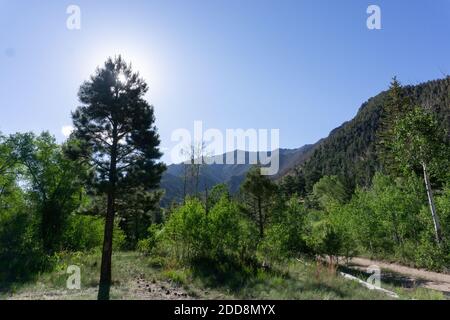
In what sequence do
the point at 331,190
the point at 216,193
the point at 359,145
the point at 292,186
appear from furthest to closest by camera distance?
the point at 359,145 → the point at 292,186 → the point at 331,190 → the point at 216,193

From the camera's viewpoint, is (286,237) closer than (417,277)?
Yes

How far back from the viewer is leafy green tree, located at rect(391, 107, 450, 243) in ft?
65.5

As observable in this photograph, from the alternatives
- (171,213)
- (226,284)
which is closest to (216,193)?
(171,213)

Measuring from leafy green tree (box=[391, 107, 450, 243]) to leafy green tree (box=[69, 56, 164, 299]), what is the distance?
616 inches

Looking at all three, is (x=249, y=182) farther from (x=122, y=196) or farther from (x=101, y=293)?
(x=101, y=293)

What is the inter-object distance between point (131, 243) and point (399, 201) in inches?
1323

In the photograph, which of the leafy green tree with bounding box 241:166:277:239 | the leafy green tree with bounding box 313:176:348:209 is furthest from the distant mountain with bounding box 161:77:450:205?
the leafy green tree with bounding box 241:166:277:239

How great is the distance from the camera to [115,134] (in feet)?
61.7

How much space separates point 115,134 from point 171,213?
9.54 m

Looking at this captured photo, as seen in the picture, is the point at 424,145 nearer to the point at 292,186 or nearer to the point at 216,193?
the point at 216,193

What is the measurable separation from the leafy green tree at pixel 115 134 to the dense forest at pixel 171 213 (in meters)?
0.06

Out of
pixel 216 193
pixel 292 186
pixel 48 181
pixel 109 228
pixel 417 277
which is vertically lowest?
pixel 417 277

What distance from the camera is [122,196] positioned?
18812mm
